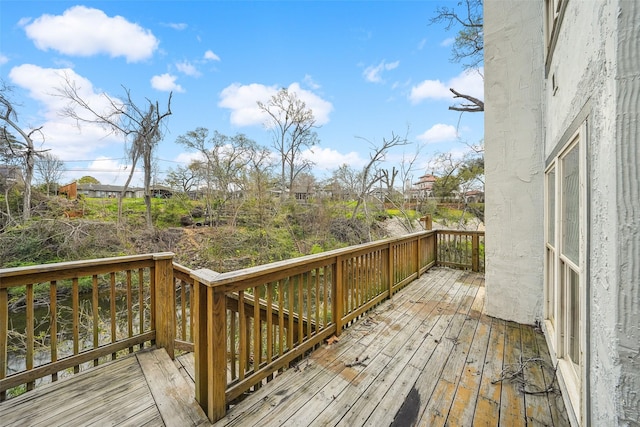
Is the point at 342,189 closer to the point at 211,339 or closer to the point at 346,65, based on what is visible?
the point at 346,65

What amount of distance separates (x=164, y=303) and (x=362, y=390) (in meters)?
2.04

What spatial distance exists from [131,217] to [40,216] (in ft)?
9.45

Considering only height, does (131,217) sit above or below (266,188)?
below

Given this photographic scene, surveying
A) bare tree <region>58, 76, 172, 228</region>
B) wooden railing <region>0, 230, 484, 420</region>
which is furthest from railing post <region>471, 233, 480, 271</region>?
bare tree <region>58, 76, 172, 228</region>

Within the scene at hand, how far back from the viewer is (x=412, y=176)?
11.1 m

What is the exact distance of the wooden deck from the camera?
1685 mm

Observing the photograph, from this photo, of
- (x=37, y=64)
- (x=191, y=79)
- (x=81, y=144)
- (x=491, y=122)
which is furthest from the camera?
(x=191, y=79)

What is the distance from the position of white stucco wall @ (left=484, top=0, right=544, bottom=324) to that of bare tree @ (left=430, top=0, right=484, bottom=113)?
405 centimetres

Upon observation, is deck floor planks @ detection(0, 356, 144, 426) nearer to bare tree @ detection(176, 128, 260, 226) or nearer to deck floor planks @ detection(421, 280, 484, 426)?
deck floor planks @ detection(421, 280, 484, 426)

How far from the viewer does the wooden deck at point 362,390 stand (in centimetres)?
168

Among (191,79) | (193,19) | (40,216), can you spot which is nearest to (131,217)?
(40,216)

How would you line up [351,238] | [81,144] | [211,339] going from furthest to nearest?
[351,238] → [81,144] → [211,339]

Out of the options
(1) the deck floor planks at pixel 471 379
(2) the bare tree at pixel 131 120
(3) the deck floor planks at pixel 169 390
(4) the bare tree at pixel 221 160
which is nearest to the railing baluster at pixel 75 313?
(3) the deck floor planks at pixel 169 390

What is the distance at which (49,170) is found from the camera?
10.0 metres
